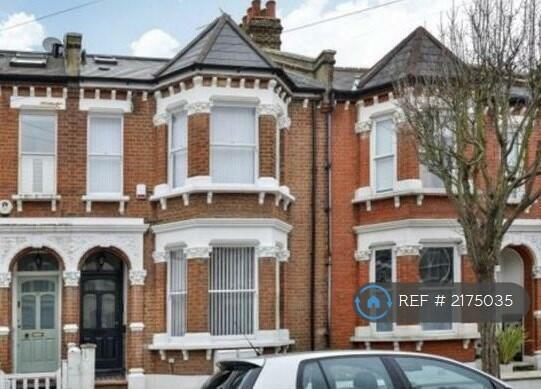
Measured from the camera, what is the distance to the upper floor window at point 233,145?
17984 millimetres

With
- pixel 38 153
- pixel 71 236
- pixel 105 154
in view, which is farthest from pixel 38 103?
pixel 71 236

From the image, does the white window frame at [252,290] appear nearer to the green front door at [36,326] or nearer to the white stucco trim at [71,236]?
the white stucco trim at [71,236]

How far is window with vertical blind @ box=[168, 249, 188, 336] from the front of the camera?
58.9 ft

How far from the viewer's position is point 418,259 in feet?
60.2

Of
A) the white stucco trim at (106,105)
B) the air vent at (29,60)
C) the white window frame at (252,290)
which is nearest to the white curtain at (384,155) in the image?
the white window frame at (252,290)

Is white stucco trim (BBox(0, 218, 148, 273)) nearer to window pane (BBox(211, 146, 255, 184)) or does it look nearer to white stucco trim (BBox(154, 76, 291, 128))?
window pane (BBox(211, 146, 255, 184))

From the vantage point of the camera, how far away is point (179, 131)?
1853 cm

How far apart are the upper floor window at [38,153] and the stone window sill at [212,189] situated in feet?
7.59

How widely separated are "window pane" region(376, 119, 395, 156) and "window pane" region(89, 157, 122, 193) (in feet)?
19.3

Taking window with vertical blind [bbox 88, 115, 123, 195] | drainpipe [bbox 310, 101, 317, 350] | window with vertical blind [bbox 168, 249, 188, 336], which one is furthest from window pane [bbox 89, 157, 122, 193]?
drainpipe [bbox 310, 101, 317, 350]

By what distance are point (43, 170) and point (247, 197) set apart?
453cm

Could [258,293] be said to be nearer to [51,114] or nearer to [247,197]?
[247,197]

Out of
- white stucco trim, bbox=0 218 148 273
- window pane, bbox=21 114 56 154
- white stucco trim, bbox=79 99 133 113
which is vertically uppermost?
white stucco trim, bbox=79 99 133 113

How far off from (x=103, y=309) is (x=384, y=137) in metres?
7.45
